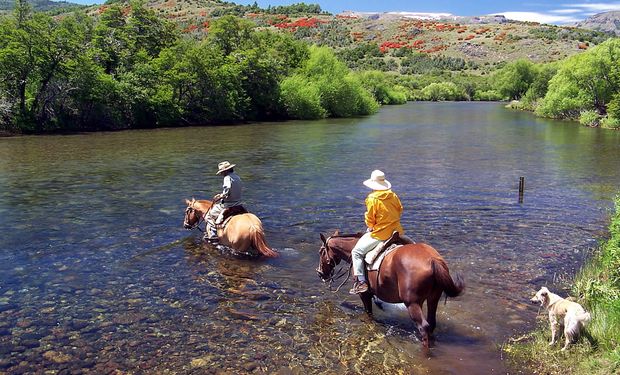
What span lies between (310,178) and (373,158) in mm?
8338

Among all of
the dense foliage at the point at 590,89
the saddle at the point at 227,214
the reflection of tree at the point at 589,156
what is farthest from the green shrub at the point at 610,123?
the saddle at the point at 227,214

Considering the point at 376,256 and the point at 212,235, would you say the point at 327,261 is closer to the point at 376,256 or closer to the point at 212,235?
the point at 376,256

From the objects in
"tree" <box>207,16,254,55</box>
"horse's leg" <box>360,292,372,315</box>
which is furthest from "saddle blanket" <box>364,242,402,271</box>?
"tree" <box>207,16,254,55</box>

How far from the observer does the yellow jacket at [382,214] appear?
8.62 metres

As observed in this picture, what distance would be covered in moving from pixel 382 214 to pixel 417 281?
1.44m

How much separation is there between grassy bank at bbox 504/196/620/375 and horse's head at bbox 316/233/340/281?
3569mm

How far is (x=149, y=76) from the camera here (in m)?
53.8

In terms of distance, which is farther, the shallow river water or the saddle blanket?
the saddle blanket

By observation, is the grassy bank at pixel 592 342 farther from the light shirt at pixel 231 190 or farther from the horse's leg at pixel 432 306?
the light shirt at pixel 231 190

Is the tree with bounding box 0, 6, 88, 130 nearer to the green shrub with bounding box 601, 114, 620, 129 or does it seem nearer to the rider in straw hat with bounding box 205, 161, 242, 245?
the rider in straw hat with bounding box 205, 161, 242, 245

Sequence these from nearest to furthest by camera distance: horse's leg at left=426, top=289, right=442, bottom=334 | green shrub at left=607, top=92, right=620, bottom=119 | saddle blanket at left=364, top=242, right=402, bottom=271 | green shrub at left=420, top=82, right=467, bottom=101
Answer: horse's leg at left=426, top=289, right=442, bottom=334 < saddle blanket at left=364, top=242, right=402, bottom=271 < green shrub at left=607, top=92, right=620, bottom=119 < green shrub at left=420, top=82, right=467, bottom=101

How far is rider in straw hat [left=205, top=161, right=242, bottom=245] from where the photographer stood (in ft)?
42.2

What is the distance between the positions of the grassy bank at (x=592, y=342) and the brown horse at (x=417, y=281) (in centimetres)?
129

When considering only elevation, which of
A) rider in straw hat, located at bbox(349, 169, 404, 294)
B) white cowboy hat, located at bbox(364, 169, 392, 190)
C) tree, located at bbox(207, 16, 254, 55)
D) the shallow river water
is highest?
tree, located at bbox(207, 16, 254, 55)
